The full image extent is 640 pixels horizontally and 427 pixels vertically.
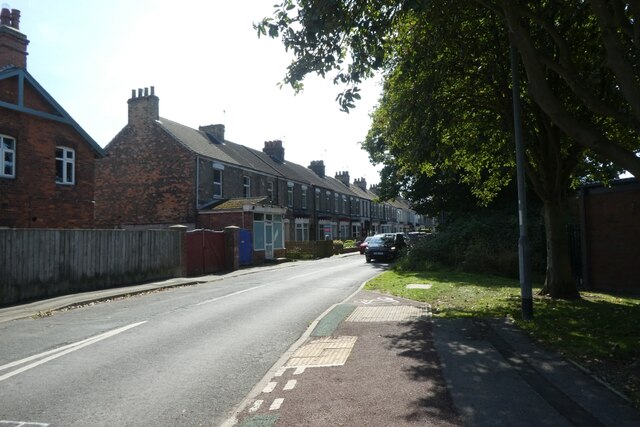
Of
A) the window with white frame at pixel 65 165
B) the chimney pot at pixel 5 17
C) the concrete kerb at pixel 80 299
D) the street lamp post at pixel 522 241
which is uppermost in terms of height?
the chimney pot at pixel 5 17

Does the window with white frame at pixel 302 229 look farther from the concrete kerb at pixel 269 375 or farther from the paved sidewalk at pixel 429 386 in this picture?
the paved sidewalk at pixel 429 386

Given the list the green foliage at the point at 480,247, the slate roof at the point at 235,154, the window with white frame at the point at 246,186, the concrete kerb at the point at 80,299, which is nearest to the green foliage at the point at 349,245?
the slate roof at the point at 235,154

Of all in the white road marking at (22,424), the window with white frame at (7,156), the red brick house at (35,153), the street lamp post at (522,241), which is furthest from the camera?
the red brick house at (35,153)

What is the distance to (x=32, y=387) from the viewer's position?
588cm

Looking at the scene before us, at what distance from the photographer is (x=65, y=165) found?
70.3 feet

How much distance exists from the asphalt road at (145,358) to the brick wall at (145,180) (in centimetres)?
1768

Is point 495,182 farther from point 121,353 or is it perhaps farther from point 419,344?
point 121,353

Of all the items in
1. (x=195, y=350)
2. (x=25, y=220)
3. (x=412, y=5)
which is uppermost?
(x=412, y=5)

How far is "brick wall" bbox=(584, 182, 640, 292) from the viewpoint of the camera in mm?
15555

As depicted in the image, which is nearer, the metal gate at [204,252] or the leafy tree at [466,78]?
the leafy tree at [466,78]

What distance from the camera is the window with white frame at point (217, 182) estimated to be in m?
32.6

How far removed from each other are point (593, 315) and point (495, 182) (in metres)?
9.05

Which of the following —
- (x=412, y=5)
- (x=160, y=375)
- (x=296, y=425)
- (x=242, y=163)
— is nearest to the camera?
(x=296, y=425)

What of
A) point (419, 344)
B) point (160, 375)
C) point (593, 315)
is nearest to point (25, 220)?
point (160, 375)
